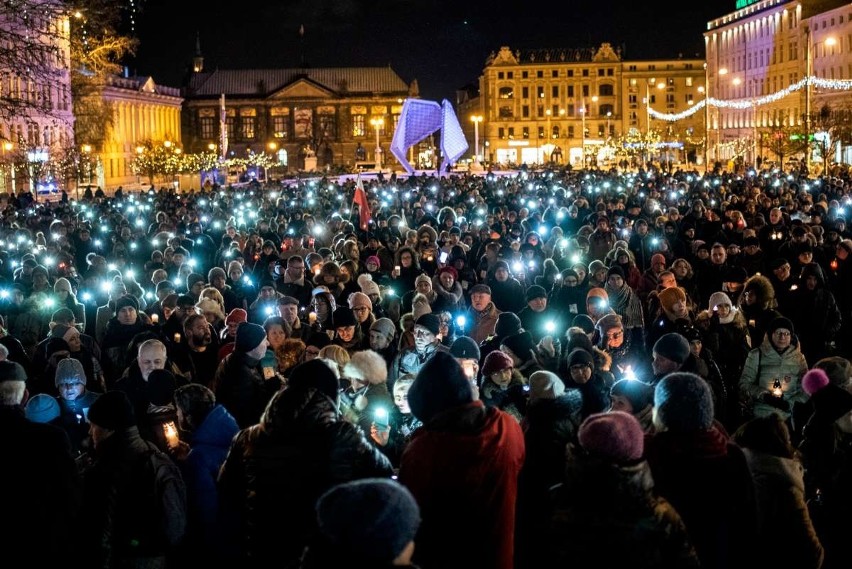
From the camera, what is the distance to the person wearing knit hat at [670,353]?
22.4ft

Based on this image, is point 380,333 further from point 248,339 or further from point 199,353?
point 248,339

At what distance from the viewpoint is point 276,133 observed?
137 metres

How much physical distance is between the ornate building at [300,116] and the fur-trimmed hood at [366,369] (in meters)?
128

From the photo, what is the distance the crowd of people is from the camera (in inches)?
163

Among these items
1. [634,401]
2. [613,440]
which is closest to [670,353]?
[634,401]

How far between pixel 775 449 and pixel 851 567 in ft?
4.64

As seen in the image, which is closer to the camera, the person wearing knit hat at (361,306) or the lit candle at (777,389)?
the lit candle at (777,389)

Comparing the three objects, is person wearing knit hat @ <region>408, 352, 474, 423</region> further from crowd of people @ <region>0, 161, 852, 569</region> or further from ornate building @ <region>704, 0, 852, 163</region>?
ornate building @ <region>704, 0, 852, 163</region>

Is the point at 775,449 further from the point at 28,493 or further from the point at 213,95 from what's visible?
the point at 213,95

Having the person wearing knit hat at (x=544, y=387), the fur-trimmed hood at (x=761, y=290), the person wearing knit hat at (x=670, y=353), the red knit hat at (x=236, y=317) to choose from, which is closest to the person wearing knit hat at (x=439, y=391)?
the person wearing knit hat at (x=544, y=387)

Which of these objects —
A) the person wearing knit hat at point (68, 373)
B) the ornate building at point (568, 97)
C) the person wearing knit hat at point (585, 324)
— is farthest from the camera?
the ornate building at point (568, 97)

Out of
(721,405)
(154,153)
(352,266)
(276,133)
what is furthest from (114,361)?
(276,133)

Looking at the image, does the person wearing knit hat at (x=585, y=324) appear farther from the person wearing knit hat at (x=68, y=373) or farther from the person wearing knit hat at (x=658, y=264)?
the person wearing knit hat at (x=658, y=264)

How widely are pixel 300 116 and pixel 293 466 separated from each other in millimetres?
134850
